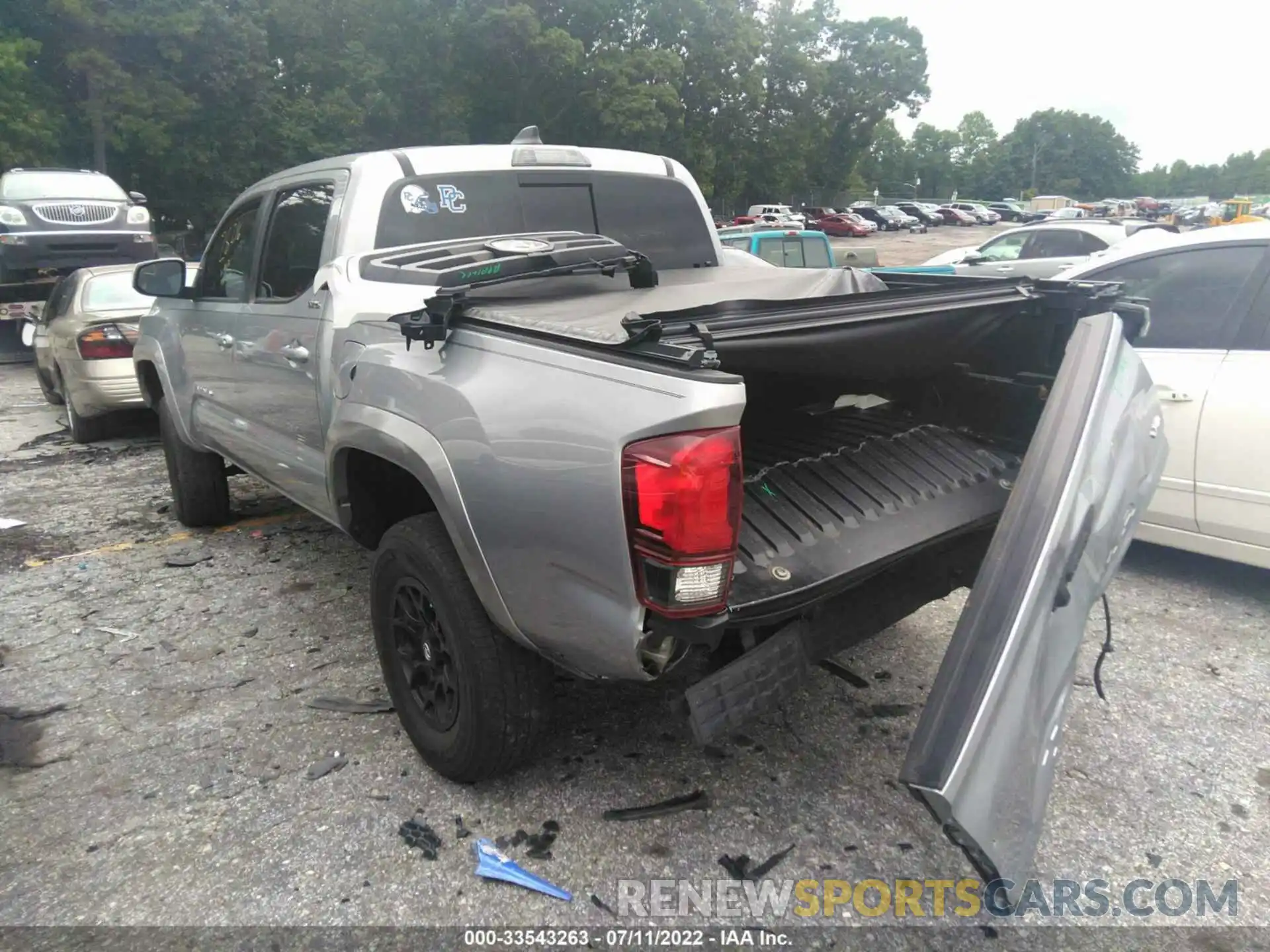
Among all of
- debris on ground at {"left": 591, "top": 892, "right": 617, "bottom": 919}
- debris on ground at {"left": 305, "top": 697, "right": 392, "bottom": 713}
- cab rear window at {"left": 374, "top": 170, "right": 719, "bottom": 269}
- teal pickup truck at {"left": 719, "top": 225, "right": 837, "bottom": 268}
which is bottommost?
debris on ground at {"left": 305, "top": 697, "right": 392, "bottom": 713}

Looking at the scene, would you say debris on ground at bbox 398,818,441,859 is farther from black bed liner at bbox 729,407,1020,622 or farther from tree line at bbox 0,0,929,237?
tree line at bbox 0,0,929,237

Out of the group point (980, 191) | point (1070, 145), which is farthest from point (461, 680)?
point (1070, 145)

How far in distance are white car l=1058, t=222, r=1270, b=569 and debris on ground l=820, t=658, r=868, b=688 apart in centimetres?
189

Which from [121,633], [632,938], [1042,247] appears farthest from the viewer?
[1042,247]

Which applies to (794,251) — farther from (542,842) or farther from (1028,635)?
(1028,635)

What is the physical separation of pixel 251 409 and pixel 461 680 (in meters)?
2.21

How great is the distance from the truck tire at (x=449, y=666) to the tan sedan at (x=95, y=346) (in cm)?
550

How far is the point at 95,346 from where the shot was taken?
297 inches

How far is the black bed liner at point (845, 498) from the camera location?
2424 millimetres

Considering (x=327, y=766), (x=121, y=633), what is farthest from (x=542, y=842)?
(x=121, y=633)

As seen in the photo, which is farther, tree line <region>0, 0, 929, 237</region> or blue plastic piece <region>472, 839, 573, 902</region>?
tree line <region>0, 0, 929, 237</region>

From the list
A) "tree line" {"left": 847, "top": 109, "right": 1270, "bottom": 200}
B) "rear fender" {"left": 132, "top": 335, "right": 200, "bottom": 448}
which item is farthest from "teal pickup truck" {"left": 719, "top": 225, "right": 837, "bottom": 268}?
"tree line" {"left": 847, "top": 109, "right": 1270, "bottom": 200}

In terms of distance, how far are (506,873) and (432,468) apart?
3.75 ft

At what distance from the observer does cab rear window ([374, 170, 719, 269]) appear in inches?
144
